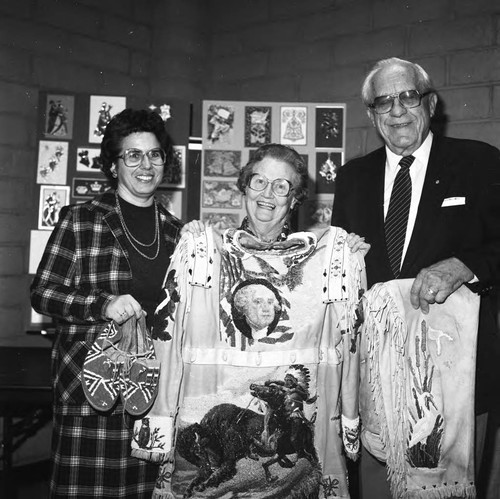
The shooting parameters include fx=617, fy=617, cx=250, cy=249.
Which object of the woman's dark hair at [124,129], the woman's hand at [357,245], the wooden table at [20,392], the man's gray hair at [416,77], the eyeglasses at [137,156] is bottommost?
the wooden table at [20,392]

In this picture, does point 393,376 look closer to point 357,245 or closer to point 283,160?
point 357,245

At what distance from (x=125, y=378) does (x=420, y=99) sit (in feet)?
4.58

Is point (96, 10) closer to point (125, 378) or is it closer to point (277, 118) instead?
point (277, 118)

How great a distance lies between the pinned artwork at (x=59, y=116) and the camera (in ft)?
10.9

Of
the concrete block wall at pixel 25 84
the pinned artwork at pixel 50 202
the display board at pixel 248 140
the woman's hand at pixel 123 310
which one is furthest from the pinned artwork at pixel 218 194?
the woman's hand at pixel 123 310

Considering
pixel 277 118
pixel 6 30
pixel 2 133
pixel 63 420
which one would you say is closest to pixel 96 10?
pixel 6 30

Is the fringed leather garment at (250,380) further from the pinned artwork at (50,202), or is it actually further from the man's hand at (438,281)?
the pinned artwork at (50,202)

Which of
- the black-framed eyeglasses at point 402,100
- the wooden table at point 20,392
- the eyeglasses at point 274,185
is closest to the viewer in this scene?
the eyeglasses at point 274,185

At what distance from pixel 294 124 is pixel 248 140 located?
266mm

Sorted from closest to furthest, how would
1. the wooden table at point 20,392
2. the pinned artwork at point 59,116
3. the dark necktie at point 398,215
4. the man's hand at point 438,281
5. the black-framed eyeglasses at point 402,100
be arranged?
the man's hand at point 438,281 → the dark necktie at point 398,215 → the black-framed eyeglasses at point 402,100 → the wooden table at point 20,392 → the pinned artwork at point 59,116

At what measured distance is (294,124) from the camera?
3361 mm

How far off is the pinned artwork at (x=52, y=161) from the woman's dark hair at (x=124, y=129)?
3.64ft

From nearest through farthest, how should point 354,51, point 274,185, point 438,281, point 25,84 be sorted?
1. point 438,281
2. point 274,185
3. point 25,84
4. point 354,51

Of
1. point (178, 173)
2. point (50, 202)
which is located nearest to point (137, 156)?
point (178, 173)
